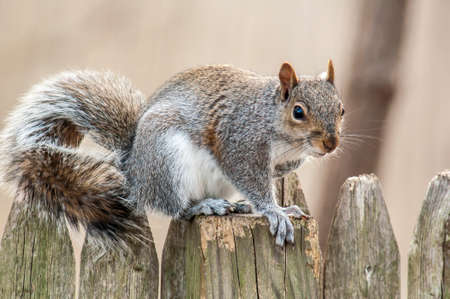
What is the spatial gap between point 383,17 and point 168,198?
1.46 meters

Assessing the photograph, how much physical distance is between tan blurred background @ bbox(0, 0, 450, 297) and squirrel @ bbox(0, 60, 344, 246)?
5.43ft

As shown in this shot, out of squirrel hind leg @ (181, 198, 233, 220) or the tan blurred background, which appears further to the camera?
the tan blurred background

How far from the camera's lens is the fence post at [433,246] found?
5.50ft

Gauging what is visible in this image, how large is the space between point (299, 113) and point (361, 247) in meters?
0.54

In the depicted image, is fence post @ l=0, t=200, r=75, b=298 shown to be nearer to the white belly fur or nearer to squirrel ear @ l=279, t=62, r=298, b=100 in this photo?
the white belly fur

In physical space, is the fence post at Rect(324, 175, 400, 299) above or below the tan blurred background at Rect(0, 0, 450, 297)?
below

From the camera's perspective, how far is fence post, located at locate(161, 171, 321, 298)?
1643 millimetres

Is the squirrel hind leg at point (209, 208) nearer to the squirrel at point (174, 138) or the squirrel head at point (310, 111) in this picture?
the squirrel at point (174, 138)

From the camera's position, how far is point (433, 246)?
1692 mm

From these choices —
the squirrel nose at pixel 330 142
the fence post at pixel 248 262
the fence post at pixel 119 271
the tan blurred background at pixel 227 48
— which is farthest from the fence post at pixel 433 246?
the tan blurred background at pixel 227 48

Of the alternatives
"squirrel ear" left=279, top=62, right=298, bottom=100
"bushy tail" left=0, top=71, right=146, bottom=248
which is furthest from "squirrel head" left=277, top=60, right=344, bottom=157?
"bushy tail" left=0, top=71, right=146, bottom=248

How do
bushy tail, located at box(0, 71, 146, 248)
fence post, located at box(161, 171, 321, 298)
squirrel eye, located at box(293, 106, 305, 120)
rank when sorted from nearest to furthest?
fence post, located at box(161, 171, 321, 298) → bushy tail, located at box(0, 71, 146, 248) → squirrel eye, located at box(293, 106, 305, 120)

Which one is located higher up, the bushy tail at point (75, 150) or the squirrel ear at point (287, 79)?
the squirrel ear at point (287, 79)

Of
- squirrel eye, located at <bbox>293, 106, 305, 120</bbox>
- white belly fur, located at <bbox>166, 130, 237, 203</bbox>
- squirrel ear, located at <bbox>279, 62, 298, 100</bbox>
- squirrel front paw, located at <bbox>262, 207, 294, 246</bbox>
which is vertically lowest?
squirrel front paw, located at <bbox>262, 207, 294, 246</bbox>
